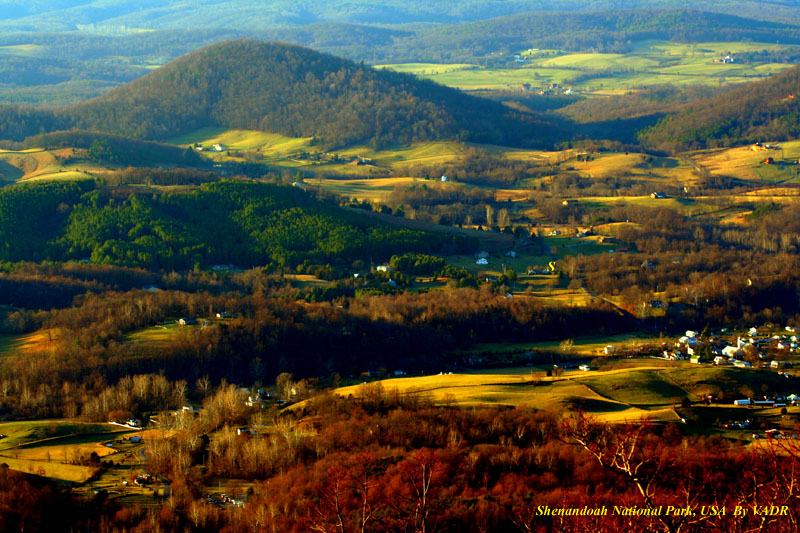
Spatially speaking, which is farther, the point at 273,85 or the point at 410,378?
the point at 273,85

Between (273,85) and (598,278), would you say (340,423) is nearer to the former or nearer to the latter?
(598,278)

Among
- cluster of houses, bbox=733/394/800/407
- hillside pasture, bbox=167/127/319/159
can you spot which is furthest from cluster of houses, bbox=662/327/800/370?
hillside pasture, bbox=167/127/319/159

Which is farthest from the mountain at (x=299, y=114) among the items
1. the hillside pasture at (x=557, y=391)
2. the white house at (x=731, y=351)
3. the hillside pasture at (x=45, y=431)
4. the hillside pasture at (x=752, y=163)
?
the hillside pasture at (x=45, y=431)

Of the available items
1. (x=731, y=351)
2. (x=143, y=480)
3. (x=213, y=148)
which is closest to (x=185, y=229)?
(x=731, y=351)

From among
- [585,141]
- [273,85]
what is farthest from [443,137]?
[273,85]

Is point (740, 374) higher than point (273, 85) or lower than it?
lower

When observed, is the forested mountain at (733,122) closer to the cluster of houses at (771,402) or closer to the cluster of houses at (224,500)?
the cluster of houses at (771,402)

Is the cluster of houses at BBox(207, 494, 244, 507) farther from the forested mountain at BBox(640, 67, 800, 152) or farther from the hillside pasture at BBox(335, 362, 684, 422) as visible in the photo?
the forested mountain at BBox(640, 67, 800, 152)
